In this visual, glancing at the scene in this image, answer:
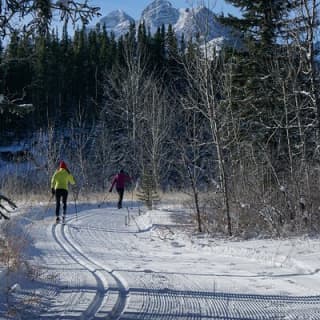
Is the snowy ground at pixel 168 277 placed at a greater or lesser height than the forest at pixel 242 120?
lesser

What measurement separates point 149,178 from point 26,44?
17.0 meters

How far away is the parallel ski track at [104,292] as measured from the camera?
621cm

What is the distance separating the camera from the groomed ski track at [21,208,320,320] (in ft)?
Result: 20.8

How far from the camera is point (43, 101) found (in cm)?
5644

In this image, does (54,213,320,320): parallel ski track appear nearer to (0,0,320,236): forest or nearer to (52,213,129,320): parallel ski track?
(52,213,129,320): parallel ski track

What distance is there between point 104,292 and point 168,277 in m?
1.63

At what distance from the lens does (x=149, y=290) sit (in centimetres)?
752

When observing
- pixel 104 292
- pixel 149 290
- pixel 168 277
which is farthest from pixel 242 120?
pixel 104 292

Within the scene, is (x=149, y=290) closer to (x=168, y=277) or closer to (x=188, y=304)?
(x=188, y=304)

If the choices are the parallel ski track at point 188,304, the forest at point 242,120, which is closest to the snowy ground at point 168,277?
the parallel ski track at point 188,304

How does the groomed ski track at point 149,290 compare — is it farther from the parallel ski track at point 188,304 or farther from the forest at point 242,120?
the forest at point 242,120

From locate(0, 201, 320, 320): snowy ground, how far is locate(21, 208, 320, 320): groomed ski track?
0.5 inches

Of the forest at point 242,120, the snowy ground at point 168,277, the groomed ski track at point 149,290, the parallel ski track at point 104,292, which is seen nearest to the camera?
the parallel ski track at point 104,292

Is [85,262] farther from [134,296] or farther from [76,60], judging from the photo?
[76,60]
